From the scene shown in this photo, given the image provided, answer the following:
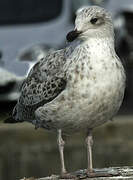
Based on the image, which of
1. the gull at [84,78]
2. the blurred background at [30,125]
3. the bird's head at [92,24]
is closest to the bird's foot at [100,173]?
the gull at [84,78]

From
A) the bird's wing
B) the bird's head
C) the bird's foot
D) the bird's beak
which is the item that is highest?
the bird's head

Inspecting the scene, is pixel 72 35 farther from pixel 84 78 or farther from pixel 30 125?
pixel 30 125

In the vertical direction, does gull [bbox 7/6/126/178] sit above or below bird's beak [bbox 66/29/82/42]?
below

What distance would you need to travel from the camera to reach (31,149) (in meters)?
15.1

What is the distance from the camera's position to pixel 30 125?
15.2 metres

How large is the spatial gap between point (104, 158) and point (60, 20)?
3312 mm

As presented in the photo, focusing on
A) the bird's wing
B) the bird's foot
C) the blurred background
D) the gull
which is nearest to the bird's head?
the gull

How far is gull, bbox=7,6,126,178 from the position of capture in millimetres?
9031

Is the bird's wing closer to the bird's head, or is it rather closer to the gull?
the gull

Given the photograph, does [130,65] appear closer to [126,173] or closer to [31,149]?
[31,149]

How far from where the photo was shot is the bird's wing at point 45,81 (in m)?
9.30

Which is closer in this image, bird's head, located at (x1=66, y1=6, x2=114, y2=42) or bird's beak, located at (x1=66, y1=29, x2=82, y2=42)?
bird's beak, located at (x1=66, y1=29, x2=82, y2=42)

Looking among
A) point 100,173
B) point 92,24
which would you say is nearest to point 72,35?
point 92,24

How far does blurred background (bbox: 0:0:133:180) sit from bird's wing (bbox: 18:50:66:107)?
2.06 m
